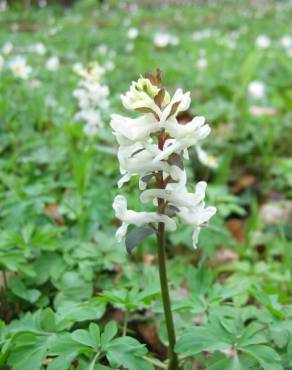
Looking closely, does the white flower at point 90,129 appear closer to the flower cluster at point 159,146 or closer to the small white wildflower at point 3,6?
the flower cluster at point 159,146

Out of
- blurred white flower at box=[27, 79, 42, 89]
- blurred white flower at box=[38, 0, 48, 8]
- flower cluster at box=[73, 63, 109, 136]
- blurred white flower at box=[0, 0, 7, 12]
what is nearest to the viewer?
flower cluster at box=[73, 63, 109, 136]

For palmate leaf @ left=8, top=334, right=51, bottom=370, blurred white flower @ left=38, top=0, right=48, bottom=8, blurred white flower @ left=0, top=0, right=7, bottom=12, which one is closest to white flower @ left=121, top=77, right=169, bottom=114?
palmate leaf @ left=8, top=334, right=51, bottom=370

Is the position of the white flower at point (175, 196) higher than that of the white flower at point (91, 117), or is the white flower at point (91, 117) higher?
the white flower at point (91, 117)

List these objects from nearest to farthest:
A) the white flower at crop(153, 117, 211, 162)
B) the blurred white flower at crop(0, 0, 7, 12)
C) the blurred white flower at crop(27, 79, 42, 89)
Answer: the white flower at crop(153, 117, 211, 162), the blurred white flower at crop(27, 79, 42, 89), the blurred white flower at crop(0, 0, 7, 12)

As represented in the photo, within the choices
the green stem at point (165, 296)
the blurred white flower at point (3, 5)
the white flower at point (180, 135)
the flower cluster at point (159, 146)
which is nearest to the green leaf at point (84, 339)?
the green stem at point (165, 296)

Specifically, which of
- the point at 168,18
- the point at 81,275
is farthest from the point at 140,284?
the point at 168,18

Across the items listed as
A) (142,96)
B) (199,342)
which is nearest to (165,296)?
(199,342)

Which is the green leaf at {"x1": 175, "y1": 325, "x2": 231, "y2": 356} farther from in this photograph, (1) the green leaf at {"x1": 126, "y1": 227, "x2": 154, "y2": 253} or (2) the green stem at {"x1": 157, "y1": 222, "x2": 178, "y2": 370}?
(1) the green leaf at {"x1": 126, "y1": 227, "x2": 154, "y2": 253}

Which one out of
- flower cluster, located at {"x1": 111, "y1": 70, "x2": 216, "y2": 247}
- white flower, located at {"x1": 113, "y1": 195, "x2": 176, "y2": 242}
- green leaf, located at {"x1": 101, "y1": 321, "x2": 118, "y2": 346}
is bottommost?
green leaf, located at {"x1": 101, "y1": 321, "x2": 118, "y2": 346}
